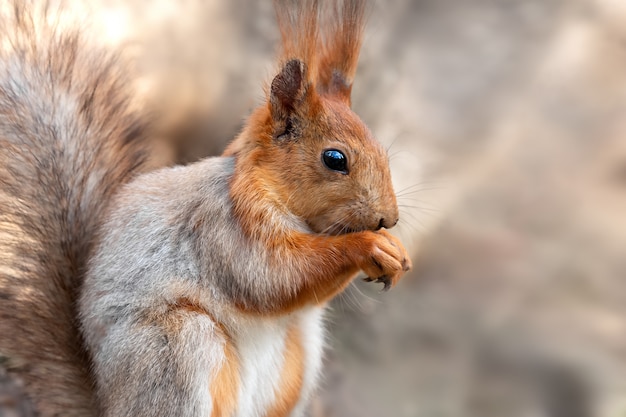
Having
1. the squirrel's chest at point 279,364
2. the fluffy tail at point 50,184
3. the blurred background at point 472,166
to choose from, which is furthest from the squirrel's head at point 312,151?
the blurred background at point 472,166

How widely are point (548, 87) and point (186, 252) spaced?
1.72m

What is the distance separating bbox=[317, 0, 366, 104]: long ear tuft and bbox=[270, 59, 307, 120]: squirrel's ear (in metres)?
0.11

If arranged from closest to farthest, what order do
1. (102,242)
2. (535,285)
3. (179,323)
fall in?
(179,323) → (102,242) → (535,285)

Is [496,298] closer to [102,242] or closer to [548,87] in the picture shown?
[548,87]

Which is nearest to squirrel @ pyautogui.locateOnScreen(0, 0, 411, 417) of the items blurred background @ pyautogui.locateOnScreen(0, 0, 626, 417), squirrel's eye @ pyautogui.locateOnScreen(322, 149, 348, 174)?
squirrel's eye @ pyautogui.locateOnScreen(322, 149, 348, 174)

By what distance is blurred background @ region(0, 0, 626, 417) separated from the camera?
2127mm

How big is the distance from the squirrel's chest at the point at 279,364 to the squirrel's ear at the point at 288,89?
377 mm

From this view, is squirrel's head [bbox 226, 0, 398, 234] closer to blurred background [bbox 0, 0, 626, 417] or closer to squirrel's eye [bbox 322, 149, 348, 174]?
squirrel's eye [bbox 322, 149, 348, 174]

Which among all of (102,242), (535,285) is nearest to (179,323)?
(102,242)

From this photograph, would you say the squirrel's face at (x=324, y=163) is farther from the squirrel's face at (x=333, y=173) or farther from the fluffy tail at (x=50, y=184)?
the fluffy tail at (x=50, y=184)

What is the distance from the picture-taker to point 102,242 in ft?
3.74

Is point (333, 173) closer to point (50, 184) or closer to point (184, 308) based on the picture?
point (184, 308)

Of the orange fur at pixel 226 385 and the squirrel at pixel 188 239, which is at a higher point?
the squirrel at pixel 188 239

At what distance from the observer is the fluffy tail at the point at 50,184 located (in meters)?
1.15
